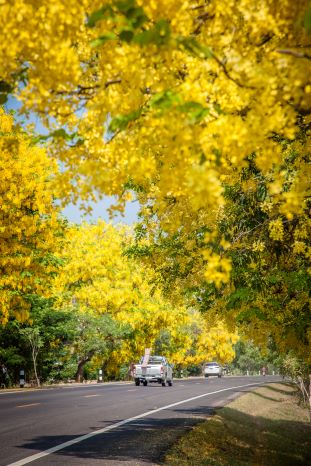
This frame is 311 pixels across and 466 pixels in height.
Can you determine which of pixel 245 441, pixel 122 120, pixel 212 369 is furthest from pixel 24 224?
pixel 212 369

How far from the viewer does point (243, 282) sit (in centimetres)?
898

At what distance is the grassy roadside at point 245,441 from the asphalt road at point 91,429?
1.35ft

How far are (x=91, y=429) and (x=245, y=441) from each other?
15.8 feet

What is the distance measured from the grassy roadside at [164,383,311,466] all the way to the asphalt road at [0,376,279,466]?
1.35 feet

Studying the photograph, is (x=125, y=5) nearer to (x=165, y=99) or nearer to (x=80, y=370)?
(x=165, y=99)

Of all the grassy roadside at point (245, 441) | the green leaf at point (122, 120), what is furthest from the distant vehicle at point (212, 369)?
the green leaf at point (122, 120)

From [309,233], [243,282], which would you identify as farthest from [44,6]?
[243,282]

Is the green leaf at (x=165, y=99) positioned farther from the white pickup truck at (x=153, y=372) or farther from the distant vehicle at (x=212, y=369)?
the distant vehicle at (x=212, y=369)

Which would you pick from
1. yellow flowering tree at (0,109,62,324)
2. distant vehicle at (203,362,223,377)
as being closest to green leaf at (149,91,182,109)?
yellow flowering tree at (0,109,62,324)

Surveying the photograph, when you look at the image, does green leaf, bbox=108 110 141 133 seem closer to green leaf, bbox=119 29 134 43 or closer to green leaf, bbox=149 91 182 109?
green leaf, bbox=149 91 182 109

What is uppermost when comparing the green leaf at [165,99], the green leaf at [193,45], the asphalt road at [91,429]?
the green leaf at [193,45]

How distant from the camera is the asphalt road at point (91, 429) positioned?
29.3ft

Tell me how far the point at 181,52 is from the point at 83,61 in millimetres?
1047

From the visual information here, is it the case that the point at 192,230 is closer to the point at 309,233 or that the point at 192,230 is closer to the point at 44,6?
the point at 309,233
